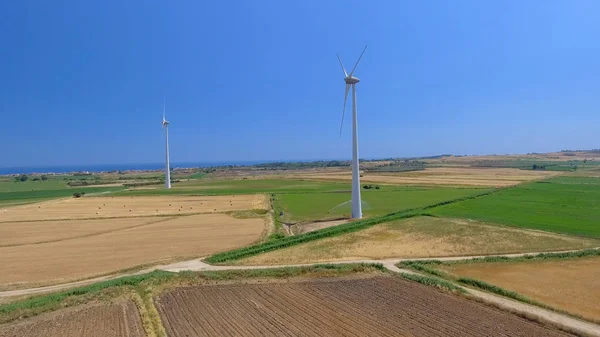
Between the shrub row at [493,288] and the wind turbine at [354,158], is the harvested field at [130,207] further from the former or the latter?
the shrub row at [493,288]

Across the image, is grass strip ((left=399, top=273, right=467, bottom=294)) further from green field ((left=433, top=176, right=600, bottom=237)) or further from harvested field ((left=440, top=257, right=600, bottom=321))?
green field ((left=433, top=176, right=600, bottom=237))

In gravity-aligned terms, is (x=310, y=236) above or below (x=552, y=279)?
above

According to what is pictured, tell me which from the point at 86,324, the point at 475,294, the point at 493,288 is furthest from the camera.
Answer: the point at 493,288

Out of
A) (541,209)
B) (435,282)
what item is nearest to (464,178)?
(541,209)

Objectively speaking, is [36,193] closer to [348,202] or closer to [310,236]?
[348,202]

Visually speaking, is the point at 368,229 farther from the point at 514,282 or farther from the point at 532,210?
the point at 532,210
